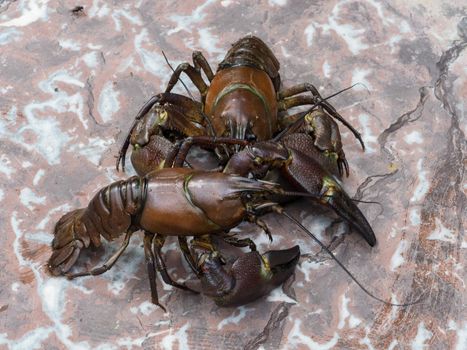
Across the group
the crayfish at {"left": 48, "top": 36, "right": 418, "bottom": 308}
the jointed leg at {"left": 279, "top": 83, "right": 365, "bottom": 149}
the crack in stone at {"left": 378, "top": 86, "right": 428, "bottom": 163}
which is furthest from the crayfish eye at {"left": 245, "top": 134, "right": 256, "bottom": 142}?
the crack in stone at {"left": 378, "top": 86, "right": 428, "bottom": 163}

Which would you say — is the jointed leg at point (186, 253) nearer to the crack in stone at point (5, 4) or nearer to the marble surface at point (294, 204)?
the marble surface at point (294, 204)

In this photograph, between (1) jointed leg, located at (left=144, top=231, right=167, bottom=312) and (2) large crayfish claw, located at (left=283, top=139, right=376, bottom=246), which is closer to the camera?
(1) jointed leg, located at (left=144, top=231, right=167, bottom=312)

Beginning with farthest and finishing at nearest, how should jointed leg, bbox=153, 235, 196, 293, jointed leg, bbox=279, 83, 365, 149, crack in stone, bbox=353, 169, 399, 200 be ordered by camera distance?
jointed leg, bbox=279, 83, 365, 149 → crack in stone, bbox=353, 169, 399, 200 → jointed leg, bbox=153, 235, 196, 293

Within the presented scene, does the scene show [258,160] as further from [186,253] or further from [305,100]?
[305,100]

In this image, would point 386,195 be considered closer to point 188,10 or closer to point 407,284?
point 407,284

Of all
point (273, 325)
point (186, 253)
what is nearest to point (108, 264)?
point (186, 253)

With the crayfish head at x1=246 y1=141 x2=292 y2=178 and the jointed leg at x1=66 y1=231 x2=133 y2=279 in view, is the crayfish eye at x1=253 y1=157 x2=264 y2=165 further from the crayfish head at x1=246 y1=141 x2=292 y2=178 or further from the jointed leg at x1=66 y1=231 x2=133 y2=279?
the jointed leg at x1=66 y1=231 x2=133 y2=279
